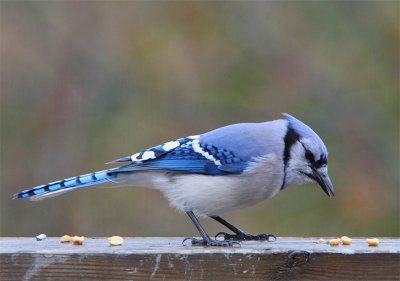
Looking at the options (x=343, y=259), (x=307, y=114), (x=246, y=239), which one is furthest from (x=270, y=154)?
(x=307, y=114)

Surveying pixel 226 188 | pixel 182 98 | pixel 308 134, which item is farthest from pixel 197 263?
pixel 182 98

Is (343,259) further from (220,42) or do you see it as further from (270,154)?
(220,42)

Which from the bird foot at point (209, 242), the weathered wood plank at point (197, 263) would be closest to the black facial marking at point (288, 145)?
the bird foot at point (209, 242)

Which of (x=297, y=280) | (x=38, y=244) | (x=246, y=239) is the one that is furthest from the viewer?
(x=246, y=239)

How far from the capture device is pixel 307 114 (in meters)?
6.56

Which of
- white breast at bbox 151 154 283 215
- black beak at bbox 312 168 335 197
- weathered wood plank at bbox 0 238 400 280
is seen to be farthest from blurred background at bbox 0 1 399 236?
weathered wood plank at bbox 0 238 400 280

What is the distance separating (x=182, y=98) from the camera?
6.77 metres

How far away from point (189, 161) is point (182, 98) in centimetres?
269

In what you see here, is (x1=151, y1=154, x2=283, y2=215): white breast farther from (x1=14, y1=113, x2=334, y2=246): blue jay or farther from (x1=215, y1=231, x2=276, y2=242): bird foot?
(x1=215, y1=231, x2=276, y2=242): bird foot

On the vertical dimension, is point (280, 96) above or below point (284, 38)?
below

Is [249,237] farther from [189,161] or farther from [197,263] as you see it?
[197,263]

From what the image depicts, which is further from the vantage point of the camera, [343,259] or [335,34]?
[335,34]

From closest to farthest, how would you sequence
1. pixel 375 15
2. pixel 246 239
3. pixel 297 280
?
pixel 297 280 < pixel 246 239 < pixel 375 15

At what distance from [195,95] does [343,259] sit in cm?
384
